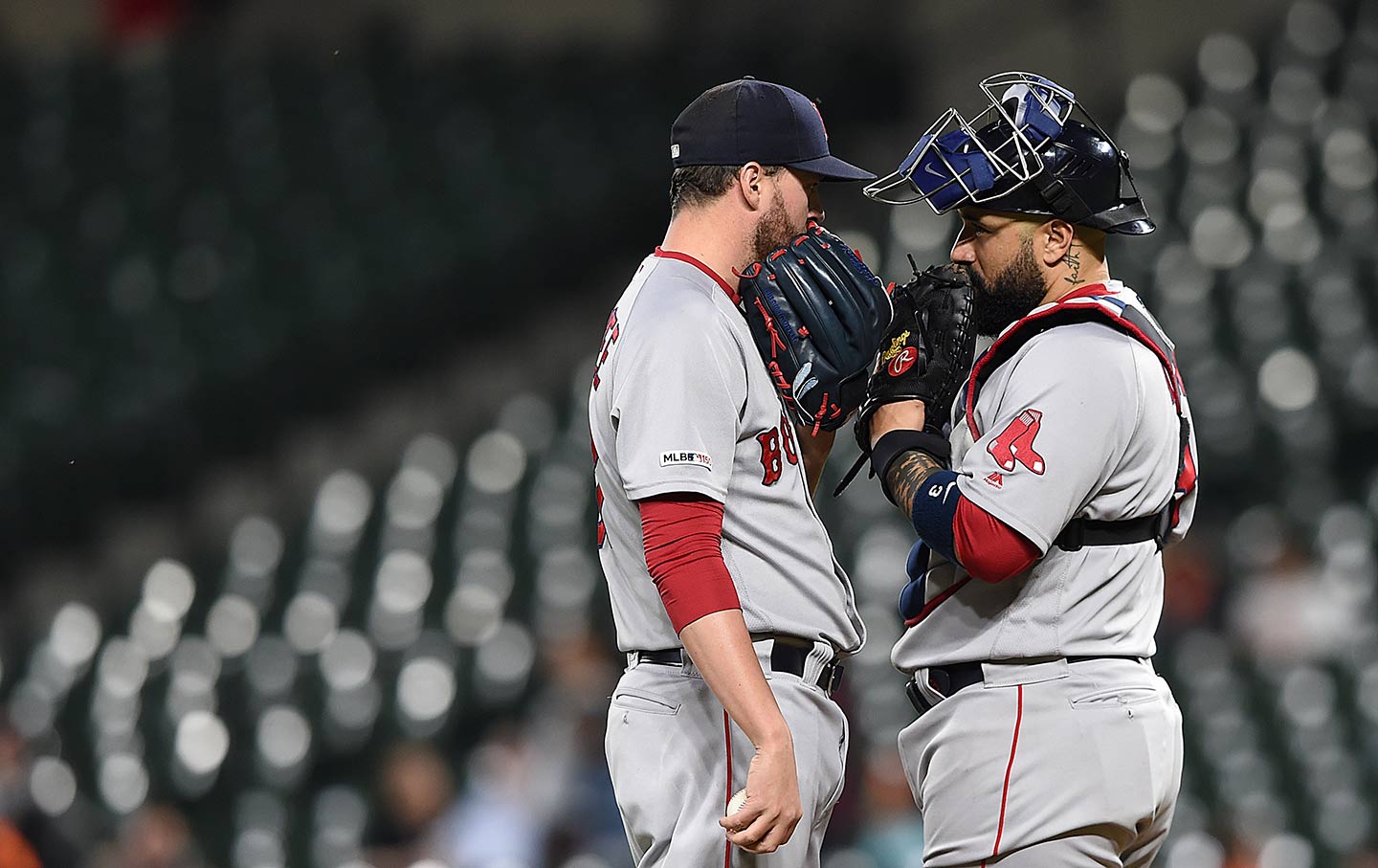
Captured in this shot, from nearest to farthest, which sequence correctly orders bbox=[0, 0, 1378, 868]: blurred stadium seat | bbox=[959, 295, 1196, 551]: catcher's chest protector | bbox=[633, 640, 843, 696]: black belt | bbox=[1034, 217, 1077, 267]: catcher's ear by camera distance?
bbox=[633, 640, 843, 696]: black belt < bbox=[959, 295, 1196, 551]: catcher's chest protector < bbox=[1034, 217, 1077, 267]: catcher's ear < bbox=[0, 0, 1378, 868]: blurred stadium seat

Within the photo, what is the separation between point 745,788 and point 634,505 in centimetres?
42

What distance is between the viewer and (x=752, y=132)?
2.07 metres

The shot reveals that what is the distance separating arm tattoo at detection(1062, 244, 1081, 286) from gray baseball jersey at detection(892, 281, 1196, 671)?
0.28 ft

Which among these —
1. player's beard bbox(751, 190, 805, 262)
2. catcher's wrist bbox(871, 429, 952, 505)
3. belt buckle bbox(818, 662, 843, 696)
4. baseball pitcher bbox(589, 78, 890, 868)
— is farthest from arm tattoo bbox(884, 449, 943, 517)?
player's beard bbox(751, 190, 805, 262)

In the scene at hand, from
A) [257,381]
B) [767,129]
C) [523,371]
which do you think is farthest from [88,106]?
[767,129]

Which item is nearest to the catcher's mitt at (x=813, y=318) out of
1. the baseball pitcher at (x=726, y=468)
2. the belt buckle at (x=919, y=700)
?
the baseball pitcher at (x=726, y=468)

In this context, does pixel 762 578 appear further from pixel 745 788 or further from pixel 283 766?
pixel 283 766

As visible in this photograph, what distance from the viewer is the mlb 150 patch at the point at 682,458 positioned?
75.0 inches

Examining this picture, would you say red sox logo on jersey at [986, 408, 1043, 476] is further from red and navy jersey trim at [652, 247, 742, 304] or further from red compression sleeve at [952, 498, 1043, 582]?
red and navy jersey trim at [652, 247, 742, 304]

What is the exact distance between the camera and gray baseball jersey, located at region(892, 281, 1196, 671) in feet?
6.71

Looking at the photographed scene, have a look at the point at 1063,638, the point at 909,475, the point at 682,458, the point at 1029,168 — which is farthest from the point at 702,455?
the point at 1029,168

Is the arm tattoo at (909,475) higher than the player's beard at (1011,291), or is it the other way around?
the player's beard at (1011,291)

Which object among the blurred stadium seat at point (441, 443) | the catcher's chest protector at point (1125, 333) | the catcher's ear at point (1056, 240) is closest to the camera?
the catcher's chest protector at point (1125, 333)

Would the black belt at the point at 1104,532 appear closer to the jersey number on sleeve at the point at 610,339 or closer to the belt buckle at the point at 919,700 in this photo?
the belt buckle at the point at 919,700
